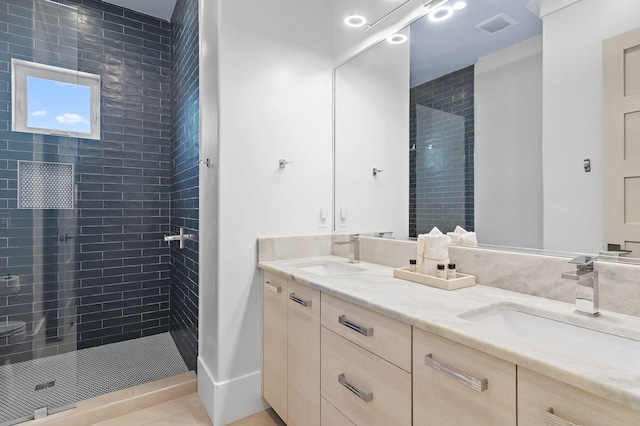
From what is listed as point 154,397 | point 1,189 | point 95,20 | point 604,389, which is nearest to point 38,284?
point 1,189

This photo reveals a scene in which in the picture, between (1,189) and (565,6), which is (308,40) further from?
(1,189)

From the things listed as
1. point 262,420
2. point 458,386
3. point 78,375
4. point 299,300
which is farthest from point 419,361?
point 78,375

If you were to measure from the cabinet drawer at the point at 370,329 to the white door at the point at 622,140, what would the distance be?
2.57 feet

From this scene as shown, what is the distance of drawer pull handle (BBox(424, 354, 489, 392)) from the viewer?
30.5 inches

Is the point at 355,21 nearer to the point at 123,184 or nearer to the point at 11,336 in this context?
the point at 123,184

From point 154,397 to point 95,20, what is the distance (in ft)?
9.99

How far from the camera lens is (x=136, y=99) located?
2.91m

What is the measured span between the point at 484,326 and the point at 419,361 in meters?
0.22

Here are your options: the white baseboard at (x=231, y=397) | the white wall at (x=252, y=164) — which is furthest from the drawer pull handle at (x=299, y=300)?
the white baseboard at (x=231, y=397)

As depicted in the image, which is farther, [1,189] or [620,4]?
[1,189]

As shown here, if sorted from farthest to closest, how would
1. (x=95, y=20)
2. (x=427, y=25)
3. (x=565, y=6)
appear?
(x=95, y=20), (x=427, y=25), (x=565, y=6)

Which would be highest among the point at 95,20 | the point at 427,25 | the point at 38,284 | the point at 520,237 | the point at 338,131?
the point at 95,20

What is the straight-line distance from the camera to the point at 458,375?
823 mm

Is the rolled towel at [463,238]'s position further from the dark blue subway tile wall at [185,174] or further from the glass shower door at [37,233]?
the glass shower door at [37,233]
